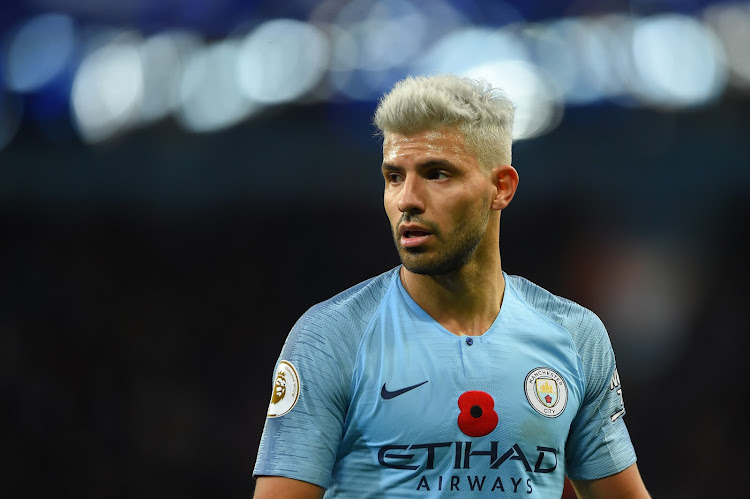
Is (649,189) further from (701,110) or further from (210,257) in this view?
(210,257)

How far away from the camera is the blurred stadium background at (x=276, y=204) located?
8.71 m

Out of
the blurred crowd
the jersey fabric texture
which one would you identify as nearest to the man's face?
the jersey fabric texture

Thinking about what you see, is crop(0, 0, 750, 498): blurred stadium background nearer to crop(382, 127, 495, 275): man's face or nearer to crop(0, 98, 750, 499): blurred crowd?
crop(0, 98, 750, 499): blurred crowd

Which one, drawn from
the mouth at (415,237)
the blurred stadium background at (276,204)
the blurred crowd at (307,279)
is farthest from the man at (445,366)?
the blurred crowd at (307,279)

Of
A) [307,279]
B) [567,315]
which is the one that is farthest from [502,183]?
[307,279]

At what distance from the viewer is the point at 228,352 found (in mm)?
9586

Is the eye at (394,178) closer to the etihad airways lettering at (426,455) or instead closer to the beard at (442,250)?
the beard at (442,250)

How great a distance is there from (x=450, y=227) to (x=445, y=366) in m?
0.43

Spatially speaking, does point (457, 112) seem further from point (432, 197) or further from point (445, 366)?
point (445, 366)

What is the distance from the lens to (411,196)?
281 cm

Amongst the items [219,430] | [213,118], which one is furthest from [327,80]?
[219,430]

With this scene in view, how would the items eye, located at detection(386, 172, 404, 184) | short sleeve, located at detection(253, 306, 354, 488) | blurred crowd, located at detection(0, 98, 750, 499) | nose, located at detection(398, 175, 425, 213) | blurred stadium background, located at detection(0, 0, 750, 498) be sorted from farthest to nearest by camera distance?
blurred crowd, located at detection(0, 98, 750, 499), blurred stadium background, located at detection(0, 0, 750, 498), eye, located at detection(386, 172, 404, 184), nose, located at detection(398, 175, 425, 213), short sleeve, located at detection(253, 306, 354, 488)

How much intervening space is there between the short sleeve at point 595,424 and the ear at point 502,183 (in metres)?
0.50

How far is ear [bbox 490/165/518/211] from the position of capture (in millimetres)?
A: 3002
